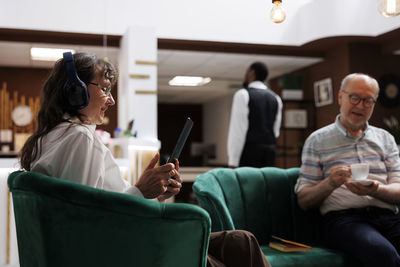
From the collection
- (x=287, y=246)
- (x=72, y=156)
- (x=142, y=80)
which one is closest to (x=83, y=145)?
(x=72, y=156)

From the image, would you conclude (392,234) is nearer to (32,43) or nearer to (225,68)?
(32,43)

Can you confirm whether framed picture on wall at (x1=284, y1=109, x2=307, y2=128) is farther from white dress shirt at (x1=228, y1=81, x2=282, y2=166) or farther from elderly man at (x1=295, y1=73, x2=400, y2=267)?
elderly man at (x1=295, y1=73, x2=400, y2=267)

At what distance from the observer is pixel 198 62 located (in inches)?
321

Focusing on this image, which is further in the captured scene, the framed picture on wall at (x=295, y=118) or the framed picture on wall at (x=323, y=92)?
the framed picture on wall at (x=295, y=118)

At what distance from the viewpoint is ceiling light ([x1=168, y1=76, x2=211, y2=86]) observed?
32.3 feet

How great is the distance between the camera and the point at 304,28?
279 inches

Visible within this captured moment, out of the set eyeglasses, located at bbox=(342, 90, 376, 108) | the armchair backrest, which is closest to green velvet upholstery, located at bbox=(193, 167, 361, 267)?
the armchair backrest

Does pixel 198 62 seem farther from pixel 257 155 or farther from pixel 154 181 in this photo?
pixel 154 181

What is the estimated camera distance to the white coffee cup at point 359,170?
7.48 ft

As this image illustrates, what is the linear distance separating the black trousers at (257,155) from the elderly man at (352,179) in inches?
71.9

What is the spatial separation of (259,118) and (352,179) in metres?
A: 2.25

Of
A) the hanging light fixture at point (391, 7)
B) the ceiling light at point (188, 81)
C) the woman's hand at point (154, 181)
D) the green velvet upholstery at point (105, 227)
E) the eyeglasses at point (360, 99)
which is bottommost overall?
the green velvet upholstery at point (105, 227)

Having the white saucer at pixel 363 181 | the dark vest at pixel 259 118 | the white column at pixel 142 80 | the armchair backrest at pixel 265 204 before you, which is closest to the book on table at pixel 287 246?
the armchair backrest at pixel 265 204

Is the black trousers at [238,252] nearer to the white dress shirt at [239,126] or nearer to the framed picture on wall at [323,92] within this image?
the white dress shirt at [239,126]
